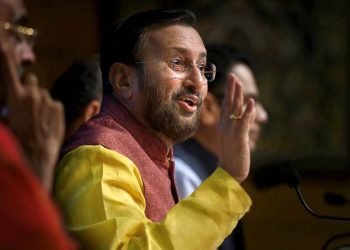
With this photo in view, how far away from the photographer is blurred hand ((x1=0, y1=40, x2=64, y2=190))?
1.70 metres

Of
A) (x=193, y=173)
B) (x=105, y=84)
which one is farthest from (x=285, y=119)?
(x=105, y=84)

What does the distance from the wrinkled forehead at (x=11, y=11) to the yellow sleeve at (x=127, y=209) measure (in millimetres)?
491

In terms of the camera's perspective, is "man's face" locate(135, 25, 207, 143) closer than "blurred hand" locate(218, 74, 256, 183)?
No

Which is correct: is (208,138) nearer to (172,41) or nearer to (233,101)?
(172,41)

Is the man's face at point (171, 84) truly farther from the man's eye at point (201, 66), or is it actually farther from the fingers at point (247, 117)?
the fingers at point (247, 117)

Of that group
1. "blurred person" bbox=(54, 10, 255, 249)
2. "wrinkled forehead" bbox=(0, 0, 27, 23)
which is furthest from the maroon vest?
"wrinkled forehead" bbox=(0, 0, 27, 23)

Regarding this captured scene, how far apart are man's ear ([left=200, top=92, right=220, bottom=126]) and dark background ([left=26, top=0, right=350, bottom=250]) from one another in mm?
1782

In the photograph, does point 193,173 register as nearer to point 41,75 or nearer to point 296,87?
point 41,75

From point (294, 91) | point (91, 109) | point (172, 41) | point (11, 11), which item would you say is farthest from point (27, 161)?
point (294, 91)

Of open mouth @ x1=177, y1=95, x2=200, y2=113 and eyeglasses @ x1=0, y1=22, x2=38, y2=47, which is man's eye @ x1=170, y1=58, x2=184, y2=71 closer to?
open mouth @ x1=177, y1=95, x2=200, y2=113

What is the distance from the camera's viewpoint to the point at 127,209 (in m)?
2.16

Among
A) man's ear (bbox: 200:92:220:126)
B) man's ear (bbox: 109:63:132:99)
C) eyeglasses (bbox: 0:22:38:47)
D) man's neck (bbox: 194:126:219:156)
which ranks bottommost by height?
man's neck (bbox: 194:126:219:156)

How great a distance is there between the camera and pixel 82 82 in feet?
11.2

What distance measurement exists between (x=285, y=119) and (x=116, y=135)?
11.7ft
